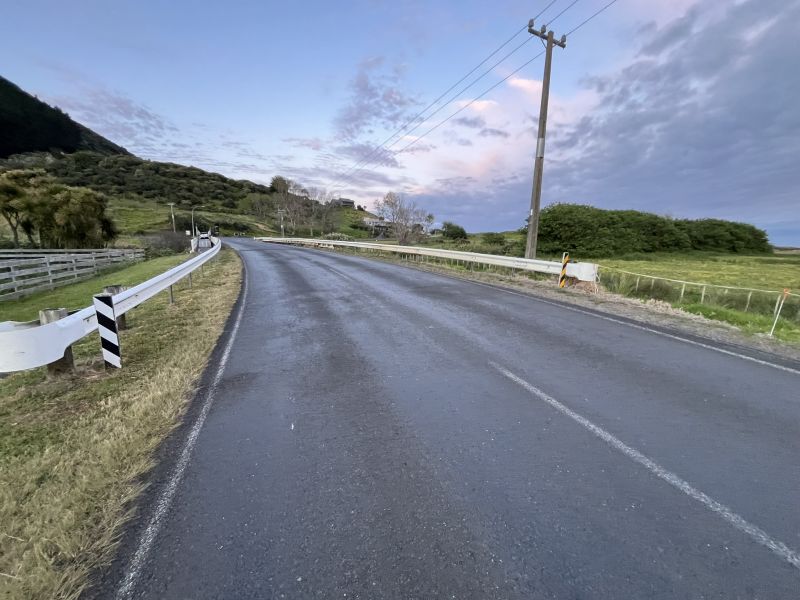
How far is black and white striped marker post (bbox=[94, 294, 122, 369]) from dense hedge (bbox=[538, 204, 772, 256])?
27.3 meters

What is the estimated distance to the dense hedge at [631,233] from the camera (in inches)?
1067

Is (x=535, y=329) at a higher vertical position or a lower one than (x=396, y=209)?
lower

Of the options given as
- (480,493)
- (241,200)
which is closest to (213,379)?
(480,493)

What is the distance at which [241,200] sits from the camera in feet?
431

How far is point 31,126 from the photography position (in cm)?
11044

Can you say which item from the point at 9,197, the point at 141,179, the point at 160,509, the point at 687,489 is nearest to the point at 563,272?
the point at 687,489

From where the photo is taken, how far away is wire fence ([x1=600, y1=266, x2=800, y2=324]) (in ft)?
32.5

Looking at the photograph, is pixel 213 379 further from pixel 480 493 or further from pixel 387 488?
pixel 480 493

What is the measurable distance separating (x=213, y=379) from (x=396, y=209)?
42939 mm

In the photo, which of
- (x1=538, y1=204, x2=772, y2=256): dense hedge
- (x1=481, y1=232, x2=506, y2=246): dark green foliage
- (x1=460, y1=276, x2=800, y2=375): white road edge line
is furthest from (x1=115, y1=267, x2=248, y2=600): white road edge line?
(x1=481, y1=232, x2=506, y2=246): dark green foliage

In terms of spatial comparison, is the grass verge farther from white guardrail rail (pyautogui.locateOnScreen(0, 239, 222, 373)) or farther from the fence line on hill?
the fence line on hill

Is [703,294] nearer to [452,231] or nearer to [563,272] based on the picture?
[563,272]

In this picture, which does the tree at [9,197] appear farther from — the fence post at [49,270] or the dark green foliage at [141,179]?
the dark green foliage at [141,179]

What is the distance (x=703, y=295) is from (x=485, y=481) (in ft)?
35.4
